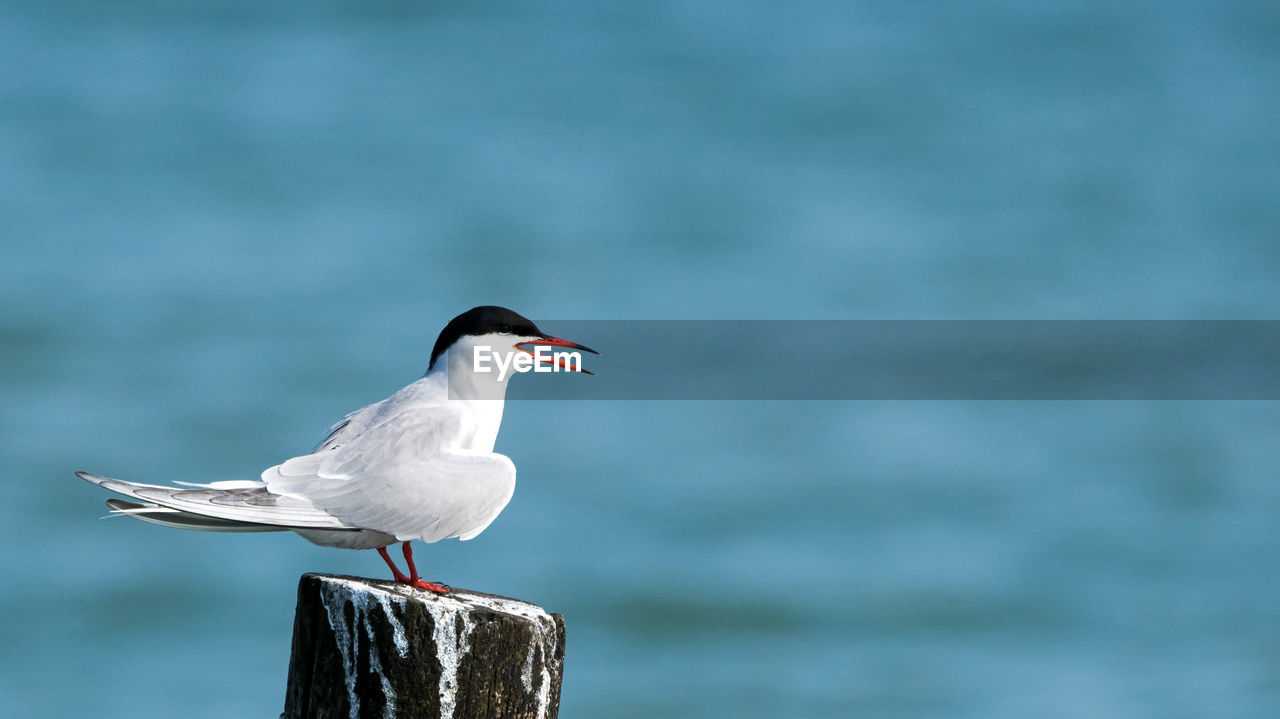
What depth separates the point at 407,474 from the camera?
373 cm

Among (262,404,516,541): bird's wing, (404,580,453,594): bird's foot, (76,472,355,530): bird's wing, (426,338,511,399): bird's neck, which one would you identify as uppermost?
(426,338,511,399): bird's neck

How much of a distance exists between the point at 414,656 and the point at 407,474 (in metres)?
0.76

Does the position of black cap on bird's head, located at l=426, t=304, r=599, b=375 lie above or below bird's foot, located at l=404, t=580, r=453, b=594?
above

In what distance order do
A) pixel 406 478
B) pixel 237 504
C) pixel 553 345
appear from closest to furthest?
1. pixel 237 504
2. pixel 406 478
3. pixel 553 345

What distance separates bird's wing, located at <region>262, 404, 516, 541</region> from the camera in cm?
359

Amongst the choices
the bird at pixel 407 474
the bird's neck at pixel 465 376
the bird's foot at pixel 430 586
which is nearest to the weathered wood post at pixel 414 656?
the bird's foot at pixel 430 586

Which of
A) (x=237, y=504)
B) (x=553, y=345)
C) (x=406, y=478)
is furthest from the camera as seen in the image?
(x=553, y=345)

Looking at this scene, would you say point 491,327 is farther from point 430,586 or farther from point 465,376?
point 430,586

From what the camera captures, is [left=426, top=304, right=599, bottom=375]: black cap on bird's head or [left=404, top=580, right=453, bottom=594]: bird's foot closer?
[left=404, top=580, right=453, bottom=594]: bird's foot

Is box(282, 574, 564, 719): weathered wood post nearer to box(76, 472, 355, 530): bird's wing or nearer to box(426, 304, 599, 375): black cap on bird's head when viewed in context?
box(76, 472, 355, 530): bird's wing

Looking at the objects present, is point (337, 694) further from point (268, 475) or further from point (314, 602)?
point (268, 475)

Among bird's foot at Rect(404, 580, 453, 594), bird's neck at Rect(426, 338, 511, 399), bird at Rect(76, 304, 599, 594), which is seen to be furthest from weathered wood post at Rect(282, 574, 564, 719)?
bird's neck at Rect(426, 338, 511, 399)

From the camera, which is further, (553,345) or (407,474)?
(553,345)

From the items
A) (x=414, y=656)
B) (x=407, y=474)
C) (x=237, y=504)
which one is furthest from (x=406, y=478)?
(x=414, y=656)
